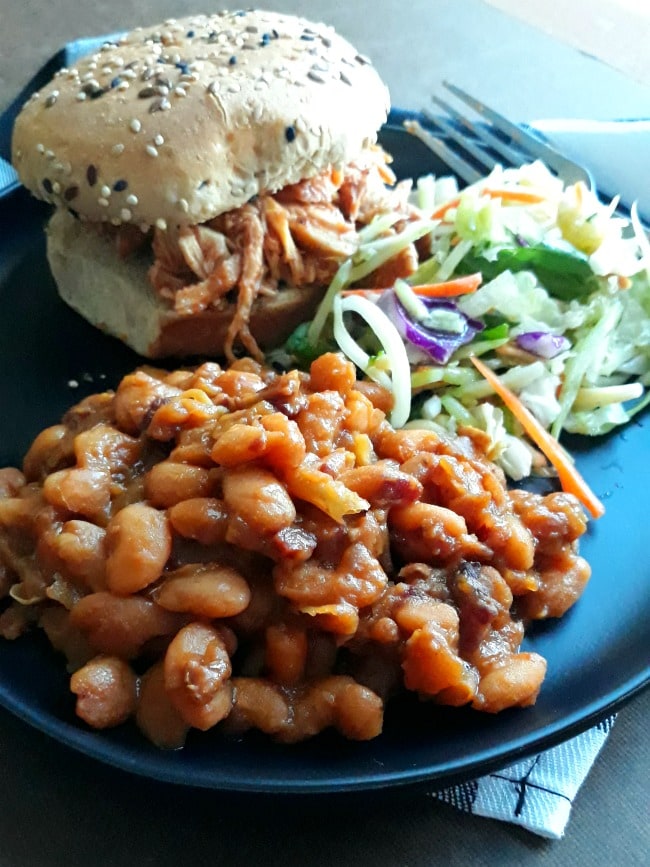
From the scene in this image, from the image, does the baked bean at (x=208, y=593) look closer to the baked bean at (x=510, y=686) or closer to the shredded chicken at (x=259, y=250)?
the baked bean at (x=510, y=686)

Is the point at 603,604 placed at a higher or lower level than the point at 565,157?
lower

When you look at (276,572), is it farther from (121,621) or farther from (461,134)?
(461,134)

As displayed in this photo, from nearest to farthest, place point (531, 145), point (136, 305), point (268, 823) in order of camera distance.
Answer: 1. point (268, 823)
2. point (136, 305)
3. point (531, 145)

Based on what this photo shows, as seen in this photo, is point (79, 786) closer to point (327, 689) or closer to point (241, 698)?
point (241, 698)

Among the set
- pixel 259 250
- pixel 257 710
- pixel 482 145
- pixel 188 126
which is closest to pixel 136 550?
pixel 257 710

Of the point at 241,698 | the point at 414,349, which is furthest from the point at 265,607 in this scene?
the point at 414,349

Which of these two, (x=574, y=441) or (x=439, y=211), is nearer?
(x=574, y=441)

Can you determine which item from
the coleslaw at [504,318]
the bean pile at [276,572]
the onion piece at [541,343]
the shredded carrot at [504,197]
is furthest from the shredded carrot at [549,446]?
the shredded carrot at [504,197]
